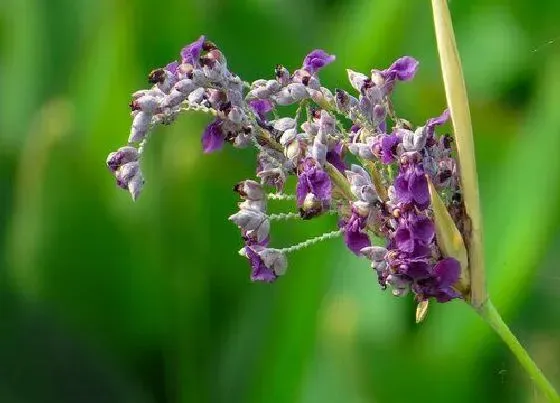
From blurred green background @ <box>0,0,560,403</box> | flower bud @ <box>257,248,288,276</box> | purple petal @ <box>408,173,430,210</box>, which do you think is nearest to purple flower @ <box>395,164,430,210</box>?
purple petal @ <box>408,173,430,210</box>

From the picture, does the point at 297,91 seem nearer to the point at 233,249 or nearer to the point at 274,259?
the point at 274,259

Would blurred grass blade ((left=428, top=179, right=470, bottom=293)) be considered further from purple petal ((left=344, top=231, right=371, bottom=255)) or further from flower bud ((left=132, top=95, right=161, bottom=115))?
flower bud ((left=132, top=95, right=161, bottom=115))

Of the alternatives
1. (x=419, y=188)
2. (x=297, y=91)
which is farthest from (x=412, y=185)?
(x=297, y=91)

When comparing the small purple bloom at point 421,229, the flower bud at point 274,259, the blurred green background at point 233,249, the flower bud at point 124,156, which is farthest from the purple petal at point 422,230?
the blurred green background at point 233,249

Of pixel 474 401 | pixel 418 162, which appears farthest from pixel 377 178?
pixel 474 401

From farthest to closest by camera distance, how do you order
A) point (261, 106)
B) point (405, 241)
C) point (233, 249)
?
point (233, 249) → point (261, 106) → point (405, 241)

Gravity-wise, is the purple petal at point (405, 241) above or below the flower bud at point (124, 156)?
below

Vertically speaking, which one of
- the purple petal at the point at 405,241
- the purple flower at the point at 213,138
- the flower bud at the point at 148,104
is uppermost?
the flower bud at the point at 148,104

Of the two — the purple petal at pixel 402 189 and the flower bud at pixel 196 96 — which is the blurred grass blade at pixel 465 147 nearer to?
the purple petal at pixel 402 189
